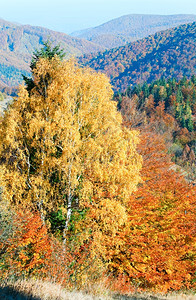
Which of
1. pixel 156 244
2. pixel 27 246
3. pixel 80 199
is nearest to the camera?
pixel 27 246

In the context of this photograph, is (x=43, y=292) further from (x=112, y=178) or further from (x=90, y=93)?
(x=90, y=93)

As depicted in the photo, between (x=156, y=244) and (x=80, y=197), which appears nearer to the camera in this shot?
(x=80, y=197)

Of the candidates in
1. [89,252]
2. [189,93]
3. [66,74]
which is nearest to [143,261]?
[89,252]

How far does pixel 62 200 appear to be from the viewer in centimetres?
1462

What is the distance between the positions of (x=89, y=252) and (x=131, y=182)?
A: 14.3ft

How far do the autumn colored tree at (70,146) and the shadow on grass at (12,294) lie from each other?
5856mm

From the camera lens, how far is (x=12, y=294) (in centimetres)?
669

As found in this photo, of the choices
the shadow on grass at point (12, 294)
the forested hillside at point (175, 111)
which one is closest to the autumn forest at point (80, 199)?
the shadow on grass at point (12, 294)

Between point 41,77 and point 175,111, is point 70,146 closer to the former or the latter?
point 41,77

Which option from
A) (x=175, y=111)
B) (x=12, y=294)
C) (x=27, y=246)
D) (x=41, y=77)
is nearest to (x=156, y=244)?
(x=27, y=246)

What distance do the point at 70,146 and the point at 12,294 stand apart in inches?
289

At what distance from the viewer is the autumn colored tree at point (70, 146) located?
12705mm

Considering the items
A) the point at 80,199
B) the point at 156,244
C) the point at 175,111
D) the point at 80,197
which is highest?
the point at 80,197

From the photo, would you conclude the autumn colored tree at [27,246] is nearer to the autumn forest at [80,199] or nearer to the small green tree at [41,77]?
the autumn forest at [80,199]
